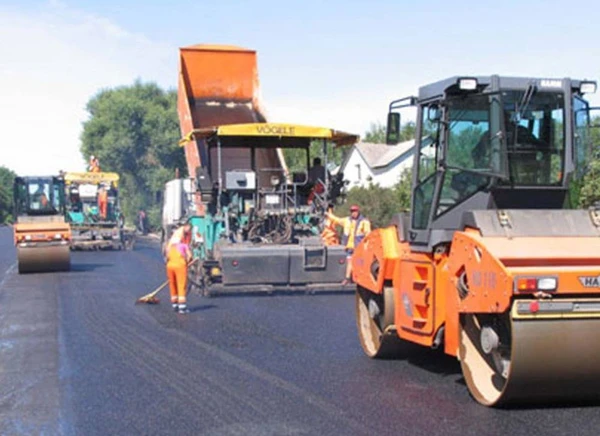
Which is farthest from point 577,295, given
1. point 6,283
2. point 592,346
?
point 6,283

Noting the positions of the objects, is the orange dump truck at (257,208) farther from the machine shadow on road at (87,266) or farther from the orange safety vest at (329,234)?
the machine shadow on road at (87,266)

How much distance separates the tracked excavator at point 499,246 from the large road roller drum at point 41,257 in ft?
36.9

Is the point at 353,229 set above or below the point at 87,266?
above

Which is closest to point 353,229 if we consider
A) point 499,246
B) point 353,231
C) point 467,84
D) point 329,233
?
point 353,231

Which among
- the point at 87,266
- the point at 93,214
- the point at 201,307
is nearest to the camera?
the point at 201,307

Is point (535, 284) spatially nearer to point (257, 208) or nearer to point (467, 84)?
point (467, 84)

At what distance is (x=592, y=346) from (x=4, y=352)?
564 centimetres

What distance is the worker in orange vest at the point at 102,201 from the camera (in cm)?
2611

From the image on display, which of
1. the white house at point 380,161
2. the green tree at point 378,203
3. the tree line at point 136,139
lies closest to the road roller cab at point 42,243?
the green tree at point 378,203

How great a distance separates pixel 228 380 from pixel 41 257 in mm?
11456

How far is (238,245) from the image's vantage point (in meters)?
12.5

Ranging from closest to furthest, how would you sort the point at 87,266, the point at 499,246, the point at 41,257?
the point at 499,246 → the point at 41,257 → the point at 87,266

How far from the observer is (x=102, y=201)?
1030 inches

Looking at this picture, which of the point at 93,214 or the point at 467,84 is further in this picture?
the point at 93,214
